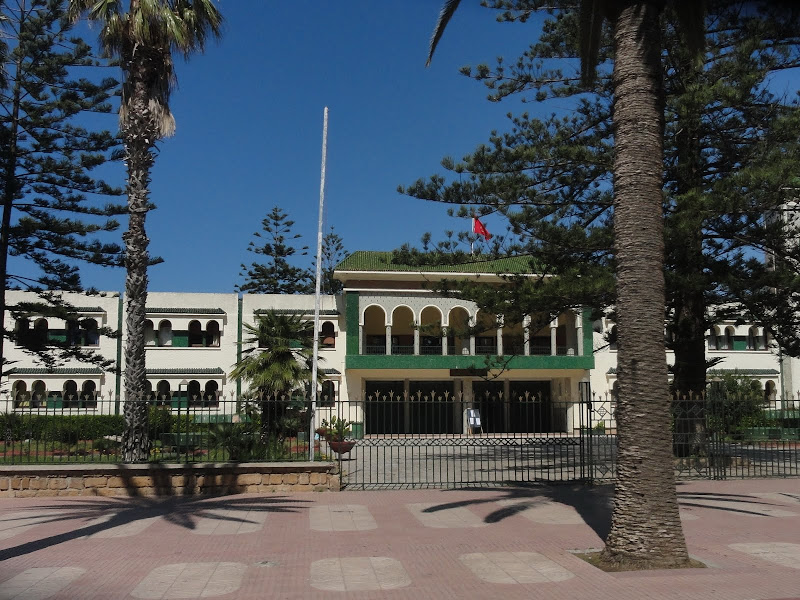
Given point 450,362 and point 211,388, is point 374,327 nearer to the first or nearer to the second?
point 450,362

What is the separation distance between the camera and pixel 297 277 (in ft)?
161

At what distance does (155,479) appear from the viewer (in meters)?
12.2

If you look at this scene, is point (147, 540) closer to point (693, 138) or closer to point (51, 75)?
point (693, 138)

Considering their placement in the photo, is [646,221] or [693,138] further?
[693,138]

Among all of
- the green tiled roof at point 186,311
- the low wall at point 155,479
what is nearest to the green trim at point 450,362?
the green tiled roof at point 186,311

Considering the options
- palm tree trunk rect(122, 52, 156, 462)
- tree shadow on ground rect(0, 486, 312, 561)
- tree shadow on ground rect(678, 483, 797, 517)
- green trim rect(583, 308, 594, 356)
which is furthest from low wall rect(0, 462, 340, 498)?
green trim rect(583, 308, 594, 356)

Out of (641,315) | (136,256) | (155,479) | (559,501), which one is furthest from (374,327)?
(641,315)

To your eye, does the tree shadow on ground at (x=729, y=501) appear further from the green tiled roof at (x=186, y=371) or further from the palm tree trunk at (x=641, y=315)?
the green tiled roof at (x=186, y=371)

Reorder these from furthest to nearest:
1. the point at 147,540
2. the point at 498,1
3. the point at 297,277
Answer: the point at 297,277 → the point at 498,1 → the point at 147,540

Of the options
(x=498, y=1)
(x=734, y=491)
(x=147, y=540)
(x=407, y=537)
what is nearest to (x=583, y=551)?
(x=407, y=537)

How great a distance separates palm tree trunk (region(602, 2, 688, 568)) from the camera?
7332 millimetres

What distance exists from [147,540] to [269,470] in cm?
383

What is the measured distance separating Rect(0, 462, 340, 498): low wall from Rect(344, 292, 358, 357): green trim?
20.1 meters

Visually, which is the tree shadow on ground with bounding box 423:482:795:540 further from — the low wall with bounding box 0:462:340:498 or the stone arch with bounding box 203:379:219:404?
the stone arch with bounding box 203:379:219:404
